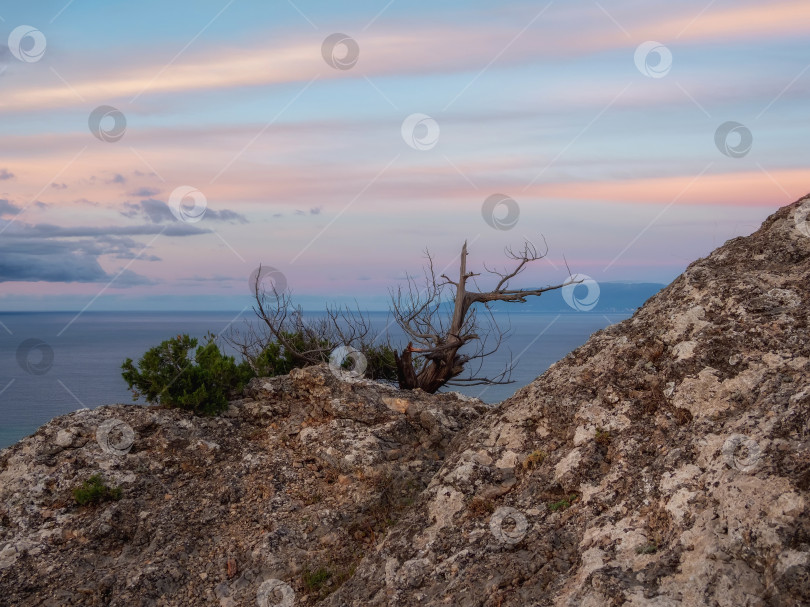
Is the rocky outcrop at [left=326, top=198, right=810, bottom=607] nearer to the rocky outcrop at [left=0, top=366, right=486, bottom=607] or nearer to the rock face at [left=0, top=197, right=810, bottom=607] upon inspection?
the rock face at [left=0, top=197, right=810, bottom=607]

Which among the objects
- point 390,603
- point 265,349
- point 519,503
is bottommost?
point 390,603

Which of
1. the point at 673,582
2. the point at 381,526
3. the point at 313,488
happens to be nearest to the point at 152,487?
the point at 313,488

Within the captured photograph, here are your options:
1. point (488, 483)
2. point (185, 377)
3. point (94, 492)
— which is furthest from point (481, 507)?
point (185, 377)

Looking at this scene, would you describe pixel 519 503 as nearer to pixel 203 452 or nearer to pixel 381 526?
pixel 381 526

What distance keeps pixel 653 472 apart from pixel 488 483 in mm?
1950

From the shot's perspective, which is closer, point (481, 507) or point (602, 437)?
point (602, 437)

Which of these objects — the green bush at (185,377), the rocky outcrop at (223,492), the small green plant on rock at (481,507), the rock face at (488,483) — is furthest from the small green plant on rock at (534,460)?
the green bush at (185,377)

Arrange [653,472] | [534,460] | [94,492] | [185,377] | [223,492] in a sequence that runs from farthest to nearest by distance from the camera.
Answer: [185,377] → [223,492] → [94,492] → [534,460] → [653,472]

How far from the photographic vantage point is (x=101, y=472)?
1024cm

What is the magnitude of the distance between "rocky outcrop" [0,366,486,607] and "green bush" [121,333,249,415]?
0.29 metres

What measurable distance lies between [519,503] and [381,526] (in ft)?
7.12

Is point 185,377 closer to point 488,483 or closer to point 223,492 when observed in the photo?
point 223,492

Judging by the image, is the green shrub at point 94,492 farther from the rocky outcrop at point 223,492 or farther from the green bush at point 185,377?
the green bush at point 185,377

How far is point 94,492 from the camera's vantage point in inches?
389
